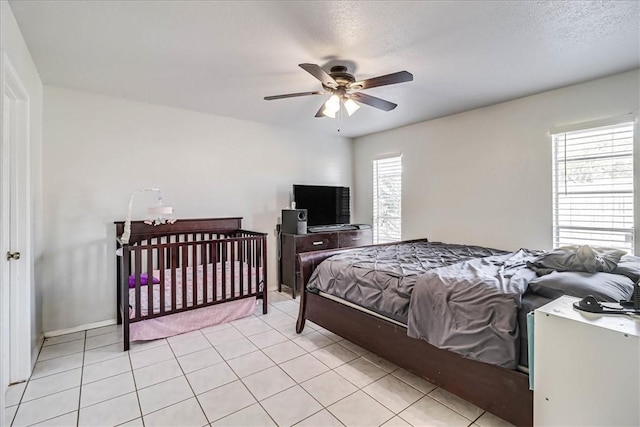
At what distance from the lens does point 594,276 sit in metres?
1.70

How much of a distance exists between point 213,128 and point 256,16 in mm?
2291

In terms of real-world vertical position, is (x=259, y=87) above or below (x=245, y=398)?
above

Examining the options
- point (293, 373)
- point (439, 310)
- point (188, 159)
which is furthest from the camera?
point (188, 159)

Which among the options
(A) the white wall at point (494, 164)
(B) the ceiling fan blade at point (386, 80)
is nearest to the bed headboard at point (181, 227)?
(B) the ceiling fan blade at point (386, 80)

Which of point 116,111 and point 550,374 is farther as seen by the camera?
point 116,111

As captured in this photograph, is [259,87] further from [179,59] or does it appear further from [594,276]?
[594,276]

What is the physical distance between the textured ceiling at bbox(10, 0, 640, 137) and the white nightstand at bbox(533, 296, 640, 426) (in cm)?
177

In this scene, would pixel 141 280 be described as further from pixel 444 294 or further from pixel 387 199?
pixel 387 199

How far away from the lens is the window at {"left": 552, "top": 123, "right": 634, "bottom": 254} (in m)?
2.74

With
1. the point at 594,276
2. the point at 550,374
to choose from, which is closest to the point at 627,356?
the point at 550,374

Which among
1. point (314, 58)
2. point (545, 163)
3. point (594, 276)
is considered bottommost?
point (594, 276)

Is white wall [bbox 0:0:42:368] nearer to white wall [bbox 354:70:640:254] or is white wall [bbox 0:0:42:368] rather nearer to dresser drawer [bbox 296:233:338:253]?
dresser drawer [bbox 296:233:338:253]

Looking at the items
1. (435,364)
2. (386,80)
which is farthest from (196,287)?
(386,80)

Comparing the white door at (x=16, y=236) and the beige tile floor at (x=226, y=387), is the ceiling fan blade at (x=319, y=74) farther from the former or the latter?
the beige tile floor at (x=226, y=387)
